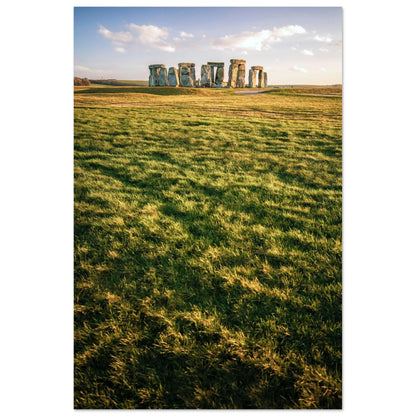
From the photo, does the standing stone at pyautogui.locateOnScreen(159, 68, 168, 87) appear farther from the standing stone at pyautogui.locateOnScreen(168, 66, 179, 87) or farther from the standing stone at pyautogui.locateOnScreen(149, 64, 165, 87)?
Result: the standing stone at pyautogui.locateOnScreen(168, 66, 179, 87)

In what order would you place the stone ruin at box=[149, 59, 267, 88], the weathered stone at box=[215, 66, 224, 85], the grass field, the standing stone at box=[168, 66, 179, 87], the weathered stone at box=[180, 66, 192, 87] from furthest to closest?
1. the weathered stone at box=[215, 66, 224, 85]
2. the standing stone at box=[168, 66, 179, 87]
3. the weathered stone at box=[180, 66, 192, 87]
4. the stone ruin at box=[149, 59, 267, 88]
5. the grass field

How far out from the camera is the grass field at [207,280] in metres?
1.71

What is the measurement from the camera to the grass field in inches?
67.1

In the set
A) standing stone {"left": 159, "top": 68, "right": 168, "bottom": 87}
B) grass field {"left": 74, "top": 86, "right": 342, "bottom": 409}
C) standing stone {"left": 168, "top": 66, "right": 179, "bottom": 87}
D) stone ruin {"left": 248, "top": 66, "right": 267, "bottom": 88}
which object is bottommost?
grass field {"left": 74, "top": 86, "right": 342, "bottom": 409}

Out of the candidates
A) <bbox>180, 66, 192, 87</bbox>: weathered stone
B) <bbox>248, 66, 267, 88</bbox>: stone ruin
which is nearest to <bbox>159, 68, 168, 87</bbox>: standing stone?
<bbox>180, 66, 192, 87</bbox>: weathered stone

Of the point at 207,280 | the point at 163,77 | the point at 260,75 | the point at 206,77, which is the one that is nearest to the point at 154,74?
the point at 163,77

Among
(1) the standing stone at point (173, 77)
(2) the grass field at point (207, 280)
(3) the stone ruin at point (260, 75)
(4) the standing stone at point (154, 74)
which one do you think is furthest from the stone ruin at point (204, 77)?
(2) the grass field at point (207, 280)

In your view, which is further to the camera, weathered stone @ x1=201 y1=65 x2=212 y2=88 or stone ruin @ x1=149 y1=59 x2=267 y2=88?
weathered stone @ x1=201 y1=65 x2=212 y2=88

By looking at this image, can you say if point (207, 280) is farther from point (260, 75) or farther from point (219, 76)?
point (219, 76)

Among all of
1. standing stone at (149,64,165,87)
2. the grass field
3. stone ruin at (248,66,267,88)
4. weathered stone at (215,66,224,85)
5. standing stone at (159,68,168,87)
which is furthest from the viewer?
weathered stone at (215,66,224,85)
